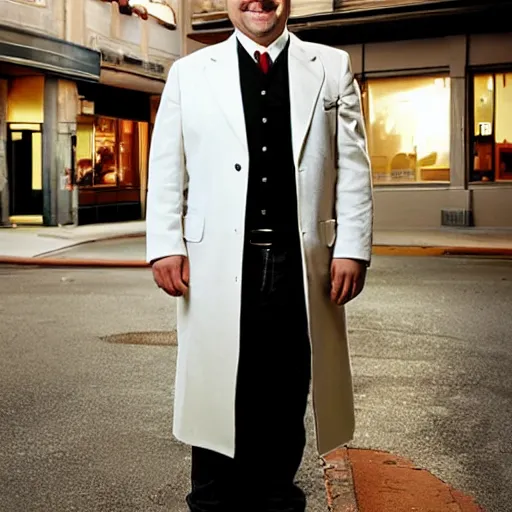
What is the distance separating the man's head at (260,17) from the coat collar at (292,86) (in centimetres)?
11

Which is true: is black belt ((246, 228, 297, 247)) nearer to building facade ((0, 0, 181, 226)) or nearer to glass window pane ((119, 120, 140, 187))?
Answer: building facade ((0, 0, 181, 226))

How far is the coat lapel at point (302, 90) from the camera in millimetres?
3236

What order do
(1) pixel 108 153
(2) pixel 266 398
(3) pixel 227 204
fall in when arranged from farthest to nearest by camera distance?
1. (1) pixel 108 153
2. (2) pixel 266 398
3. (3) pixel 227 204

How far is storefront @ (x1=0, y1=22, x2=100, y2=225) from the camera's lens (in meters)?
21.2

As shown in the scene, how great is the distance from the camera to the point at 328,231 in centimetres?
332

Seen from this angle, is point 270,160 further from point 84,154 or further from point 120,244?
point 84,154

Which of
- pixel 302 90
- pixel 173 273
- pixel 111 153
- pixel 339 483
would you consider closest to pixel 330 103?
pixel 302 90

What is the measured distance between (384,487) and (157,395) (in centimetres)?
213

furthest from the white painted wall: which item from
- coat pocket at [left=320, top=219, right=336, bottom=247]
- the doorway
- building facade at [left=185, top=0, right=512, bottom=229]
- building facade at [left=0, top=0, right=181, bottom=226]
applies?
coat pocket at [left=320, top=219, right=336, bottom=247]

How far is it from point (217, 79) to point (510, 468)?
2.59 metres

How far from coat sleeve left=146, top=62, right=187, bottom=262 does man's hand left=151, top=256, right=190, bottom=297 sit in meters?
0.03

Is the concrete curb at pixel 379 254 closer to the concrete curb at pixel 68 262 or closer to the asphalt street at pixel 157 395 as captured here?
the concrete curb at pixel 68 262

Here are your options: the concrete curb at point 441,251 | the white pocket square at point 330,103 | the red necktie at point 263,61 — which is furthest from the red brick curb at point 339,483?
the concrete curb at point 441,251

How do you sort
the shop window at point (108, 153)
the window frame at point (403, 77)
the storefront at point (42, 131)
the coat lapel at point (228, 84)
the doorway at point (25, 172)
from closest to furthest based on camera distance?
the coat lapel at point (228, 84)
the window frame at point (403, 77)
the storefront at point (42, 131)
the doorway at point (25, 172)
the shop window at point (108, 153)
